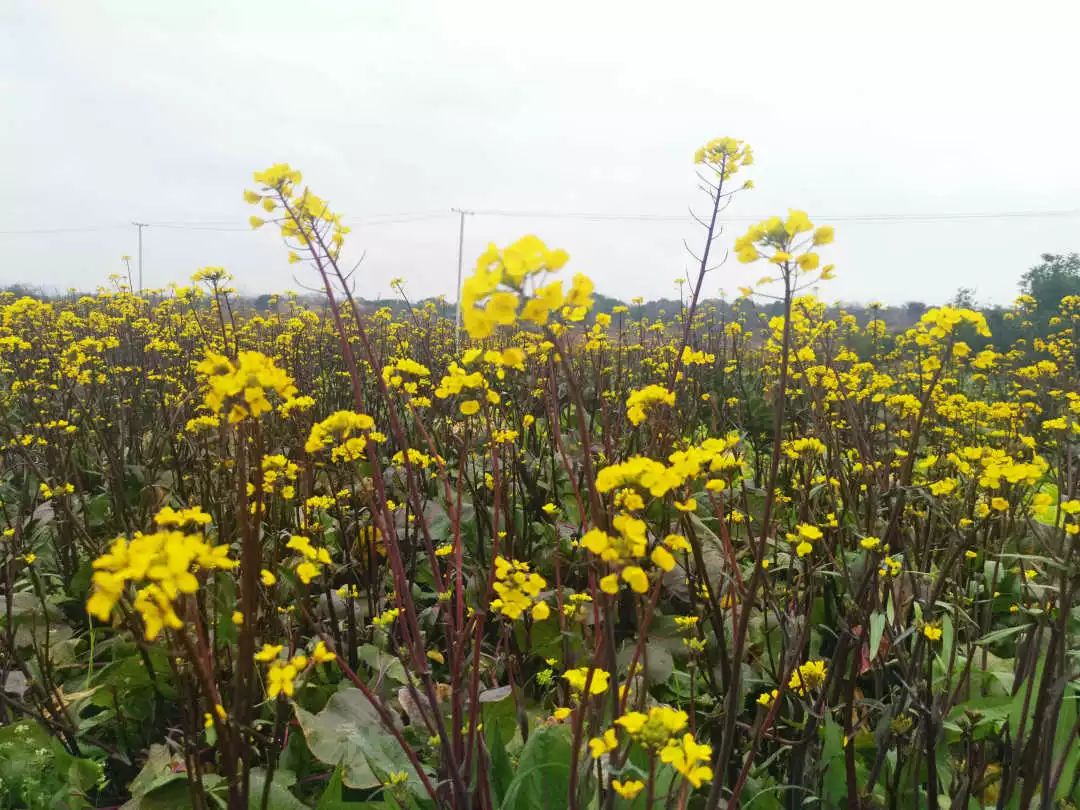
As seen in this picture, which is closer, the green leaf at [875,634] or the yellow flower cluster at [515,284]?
the yellow flower cluster at [515,284]

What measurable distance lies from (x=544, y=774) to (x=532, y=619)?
2.97 feet

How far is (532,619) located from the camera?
271 centimetres

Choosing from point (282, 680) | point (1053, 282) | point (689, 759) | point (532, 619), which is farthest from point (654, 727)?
point (1053, 282)

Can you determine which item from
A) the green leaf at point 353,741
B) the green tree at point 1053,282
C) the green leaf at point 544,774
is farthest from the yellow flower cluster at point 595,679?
the green tree at point 1053,282

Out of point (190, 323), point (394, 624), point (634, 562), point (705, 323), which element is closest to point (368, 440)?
point (634, 562)

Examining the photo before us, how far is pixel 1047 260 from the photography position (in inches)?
875

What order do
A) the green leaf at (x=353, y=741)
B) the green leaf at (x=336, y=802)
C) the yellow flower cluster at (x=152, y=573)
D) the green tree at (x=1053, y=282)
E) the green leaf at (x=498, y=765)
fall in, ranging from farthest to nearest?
the green tree at (x=1053, y=282) < the green leaf at (x=353, y=741) < the green leaf at (x=498, y=765) < the green leaf at (x=336, y=802) < the yellow flower cluster at (x=152, y=573)

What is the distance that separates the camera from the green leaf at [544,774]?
178 cm

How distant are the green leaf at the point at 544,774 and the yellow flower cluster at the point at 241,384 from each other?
120 cm

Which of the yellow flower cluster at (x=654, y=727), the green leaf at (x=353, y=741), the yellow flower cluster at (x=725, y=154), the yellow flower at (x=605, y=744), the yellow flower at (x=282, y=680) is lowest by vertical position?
the green leaf at (x=353, y=741)

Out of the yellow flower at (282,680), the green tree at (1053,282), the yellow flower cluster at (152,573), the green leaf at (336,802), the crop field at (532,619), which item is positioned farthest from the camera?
the green tree at (1053,282)

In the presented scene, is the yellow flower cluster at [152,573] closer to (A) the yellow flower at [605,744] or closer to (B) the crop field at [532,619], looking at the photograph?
(B) the crop field at [532,619]

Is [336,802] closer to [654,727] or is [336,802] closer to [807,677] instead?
[654,727]

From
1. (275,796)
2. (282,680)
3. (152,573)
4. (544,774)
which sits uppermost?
(152,573)
